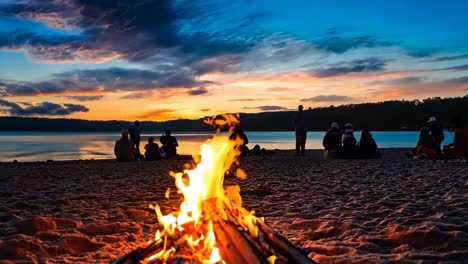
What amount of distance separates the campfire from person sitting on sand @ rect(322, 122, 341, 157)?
13.8 metres

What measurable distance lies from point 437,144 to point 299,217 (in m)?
13.4

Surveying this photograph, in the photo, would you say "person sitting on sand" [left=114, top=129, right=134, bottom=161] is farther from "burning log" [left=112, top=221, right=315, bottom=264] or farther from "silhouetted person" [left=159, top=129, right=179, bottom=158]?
"burning log" [left=112, top=221, right=315, bottom=264]

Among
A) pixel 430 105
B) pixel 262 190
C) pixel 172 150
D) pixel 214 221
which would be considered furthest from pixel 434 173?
pixel 430 105

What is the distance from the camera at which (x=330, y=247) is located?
173 inches

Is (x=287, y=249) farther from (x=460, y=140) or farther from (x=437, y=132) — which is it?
(x=437, y=132)

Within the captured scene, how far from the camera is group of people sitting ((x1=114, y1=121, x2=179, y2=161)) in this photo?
59.8 feet

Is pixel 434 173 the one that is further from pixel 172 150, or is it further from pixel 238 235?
pixel 172 150

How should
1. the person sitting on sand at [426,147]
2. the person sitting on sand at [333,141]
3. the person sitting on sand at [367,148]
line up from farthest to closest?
1. the person sitting on sand at [333,141]
2. the person sitting on sand at [367,148]
3. the person sitting on sand at [426,147]

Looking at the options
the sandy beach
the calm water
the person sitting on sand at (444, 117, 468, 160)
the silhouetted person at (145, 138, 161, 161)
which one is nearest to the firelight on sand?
the sandy beach

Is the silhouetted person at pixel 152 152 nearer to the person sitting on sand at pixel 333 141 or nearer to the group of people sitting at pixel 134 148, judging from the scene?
the group of people sitting at pixel 134 148

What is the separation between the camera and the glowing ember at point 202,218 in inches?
147

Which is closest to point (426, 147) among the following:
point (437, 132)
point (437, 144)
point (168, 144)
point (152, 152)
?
point (437, 144)

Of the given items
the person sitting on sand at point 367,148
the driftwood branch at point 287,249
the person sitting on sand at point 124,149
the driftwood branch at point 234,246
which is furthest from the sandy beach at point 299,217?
the person sitting on sand at point 124,149

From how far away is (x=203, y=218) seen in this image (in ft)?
13.3
